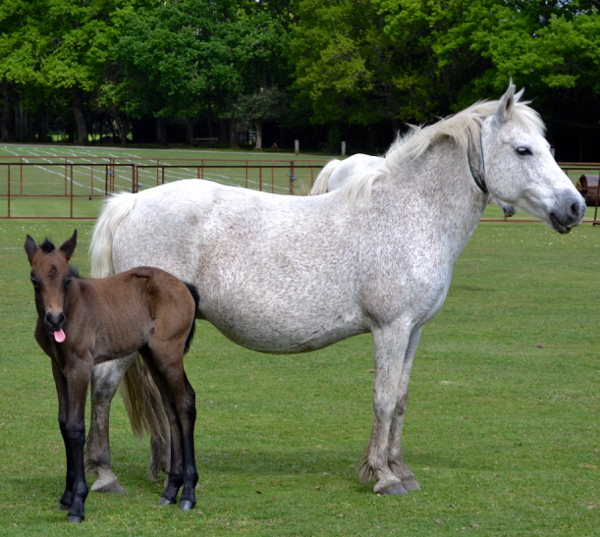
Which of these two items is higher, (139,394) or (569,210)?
(569,210)

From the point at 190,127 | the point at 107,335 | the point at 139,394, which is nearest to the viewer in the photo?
the point at 107,335

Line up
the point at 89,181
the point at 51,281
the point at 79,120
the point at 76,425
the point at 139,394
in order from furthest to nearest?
the point at 79,120, the point at 89,181, the point at 139,394, the point at 76,425, the point at 51,281

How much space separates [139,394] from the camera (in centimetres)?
584

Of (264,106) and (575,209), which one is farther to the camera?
(264,106)

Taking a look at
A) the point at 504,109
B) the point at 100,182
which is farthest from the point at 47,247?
the point at 100,182

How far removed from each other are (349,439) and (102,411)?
6.99 ft

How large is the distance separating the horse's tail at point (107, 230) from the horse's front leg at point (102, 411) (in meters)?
0.69

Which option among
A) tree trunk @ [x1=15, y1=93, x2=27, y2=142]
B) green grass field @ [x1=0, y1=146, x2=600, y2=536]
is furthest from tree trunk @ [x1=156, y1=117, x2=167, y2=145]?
green grass field @ [x1=0, y1=146, x2=600, y2=536]

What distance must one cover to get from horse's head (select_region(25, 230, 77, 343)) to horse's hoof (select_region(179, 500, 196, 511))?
1245 millimetres

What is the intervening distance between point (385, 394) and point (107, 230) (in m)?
2.14

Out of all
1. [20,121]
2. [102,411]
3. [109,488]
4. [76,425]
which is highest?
[20,121]

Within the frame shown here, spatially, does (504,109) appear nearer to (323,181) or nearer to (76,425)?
(76,425)

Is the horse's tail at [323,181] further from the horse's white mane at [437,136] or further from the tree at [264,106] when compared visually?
the tree at [264,106]

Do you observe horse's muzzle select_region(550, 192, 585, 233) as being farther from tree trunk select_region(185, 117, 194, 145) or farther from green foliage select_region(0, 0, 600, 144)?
tree trunk select_region(185, 117, 194, 145)
